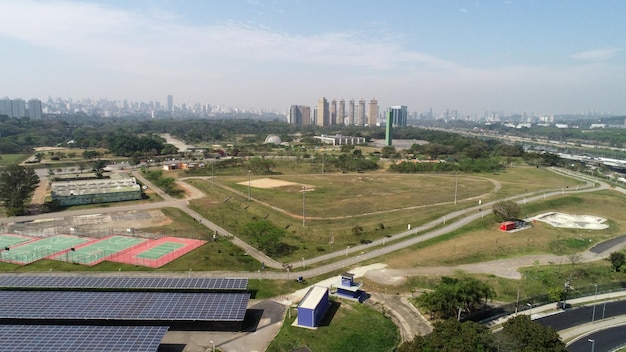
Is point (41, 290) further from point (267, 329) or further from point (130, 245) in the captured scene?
point (267, 329)

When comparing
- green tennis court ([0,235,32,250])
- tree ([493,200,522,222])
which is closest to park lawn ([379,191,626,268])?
tree ([493,200,522,222])

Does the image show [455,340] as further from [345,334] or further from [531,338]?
[345,334]

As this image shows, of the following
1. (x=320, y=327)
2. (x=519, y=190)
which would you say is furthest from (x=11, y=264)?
(x=519, y=190)

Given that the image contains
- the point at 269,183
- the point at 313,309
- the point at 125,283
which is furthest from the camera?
the point at 269,183

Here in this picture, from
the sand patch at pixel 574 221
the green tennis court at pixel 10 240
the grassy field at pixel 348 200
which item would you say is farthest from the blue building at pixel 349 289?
the green tennis court at pixel 10 240

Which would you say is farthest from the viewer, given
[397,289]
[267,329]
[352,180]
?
[352,180]

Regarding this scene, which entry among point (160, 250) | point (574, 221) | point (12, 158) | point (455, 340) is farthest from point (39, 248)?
point (12, 158)

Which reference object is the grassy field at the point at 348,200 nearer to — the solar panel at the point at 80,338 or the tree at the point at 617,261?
the solar panel at the point at 80,338
